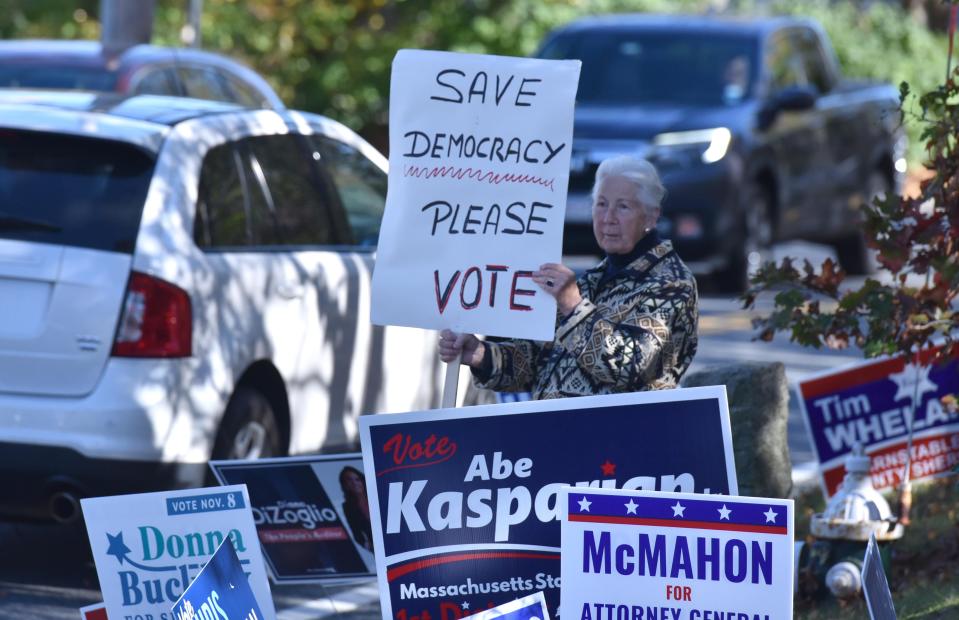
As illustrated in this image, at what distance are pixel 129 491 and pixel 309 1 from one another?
17.5 metres

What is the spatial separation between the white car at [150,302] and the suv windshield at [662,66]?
7.61 meters

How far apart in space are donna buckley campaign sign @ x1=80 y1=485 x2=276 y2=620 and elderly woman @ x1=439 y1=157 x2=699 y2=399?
843mm

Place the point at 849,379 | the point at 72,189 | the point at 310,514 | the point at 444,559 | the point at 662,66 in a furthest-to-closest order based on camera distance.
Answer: the point at 662,66 < the point at 849,379 < the point at 72,189 < the point at 310,514 < the point at 444,559

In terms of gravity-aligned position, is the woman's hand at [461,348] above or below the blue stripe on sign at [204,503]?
above

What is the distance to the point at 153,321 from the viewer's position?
6.53 metres

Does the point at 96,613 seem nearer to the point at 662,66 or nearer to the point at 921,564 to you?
the point at 921,564

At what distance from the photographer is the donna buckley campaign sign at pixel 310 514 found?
20.0 ft

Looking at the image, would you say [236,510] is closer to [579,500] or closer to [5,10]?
[579,500]

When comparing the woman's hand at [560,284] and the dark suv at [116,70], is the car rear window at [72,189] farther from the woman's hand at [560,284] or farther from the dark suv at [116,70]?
the dark suv at [116,70]

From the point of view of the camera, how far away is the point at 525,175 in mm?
5383

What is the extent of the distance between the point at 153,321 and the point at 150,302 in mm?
68

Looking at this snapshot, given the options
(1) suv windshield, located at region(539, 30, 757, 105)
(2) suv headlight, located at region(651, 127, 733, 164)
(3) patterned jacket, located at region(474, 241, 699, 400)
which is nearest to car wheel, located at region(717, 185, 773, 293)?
(2) suv headlight, located at region(651, 127, 733, 164)

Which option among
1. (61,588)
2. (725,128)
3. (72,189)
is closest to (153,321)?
(72,189)

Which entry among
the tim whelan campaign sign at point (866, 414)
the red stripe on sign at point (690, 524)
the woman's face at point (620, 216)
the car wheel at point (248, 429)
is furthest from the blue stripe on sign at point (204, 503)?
the tim whelan campaign sign at point (866, 414)
